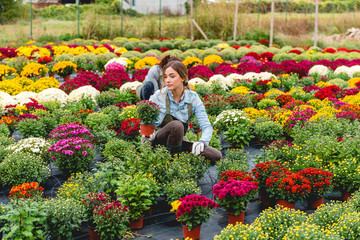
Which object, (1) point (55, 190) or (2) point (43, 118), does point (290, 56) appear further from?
(1) point (55, 190)

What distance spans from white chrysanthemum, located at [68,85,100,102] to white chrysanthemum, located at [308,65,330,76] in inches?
272

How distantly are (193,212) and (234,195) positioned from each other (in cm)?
47

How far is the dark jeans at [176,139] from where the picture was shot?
17.3 feet

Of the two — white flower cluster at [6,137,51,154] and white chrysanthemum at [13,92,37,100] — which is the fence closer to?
white chrysanthemum at [13,92,37,100]

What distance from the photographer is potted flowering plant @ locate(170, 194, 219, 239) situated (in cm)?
407

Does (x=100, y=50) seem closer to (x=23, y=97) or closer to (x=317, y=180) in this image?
(x=23, y=97)

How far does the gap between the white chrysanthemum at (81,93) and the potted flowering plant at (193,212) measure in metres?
5.43

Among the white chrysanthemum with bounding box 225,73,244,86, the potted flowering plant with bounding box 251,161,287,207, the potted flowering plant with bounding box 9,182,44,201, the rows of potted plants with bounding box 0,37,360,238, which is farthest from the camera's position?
the white chrysanthemum with bounding box 225,73,244,86

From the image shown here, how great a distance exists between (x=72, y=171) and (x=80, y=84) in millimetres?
4682

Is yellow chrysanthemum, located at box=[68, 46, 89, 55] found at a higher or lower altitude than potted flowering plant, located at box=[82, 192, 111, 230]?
higher

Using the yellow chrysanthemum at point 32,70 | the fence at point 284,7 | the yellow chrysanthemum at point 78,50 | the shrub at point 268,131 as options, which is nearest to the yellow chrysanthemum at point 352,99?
the shrub at point 268,131

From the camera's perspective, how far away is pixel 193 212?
13.5 ft

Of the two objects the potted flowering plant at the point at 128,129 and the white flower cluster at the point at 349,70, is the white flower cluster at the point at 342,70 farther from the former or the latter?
the potted flowering plant at the point at 128,129

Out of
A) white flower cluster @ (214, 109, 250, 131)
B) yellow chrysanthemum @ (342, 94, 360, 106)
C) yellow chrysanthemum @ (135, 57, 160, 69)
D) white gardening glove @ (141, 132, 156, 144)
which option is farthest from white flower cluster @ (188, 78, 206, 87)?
white gardening glove @ (141, 132, 156, 144)
